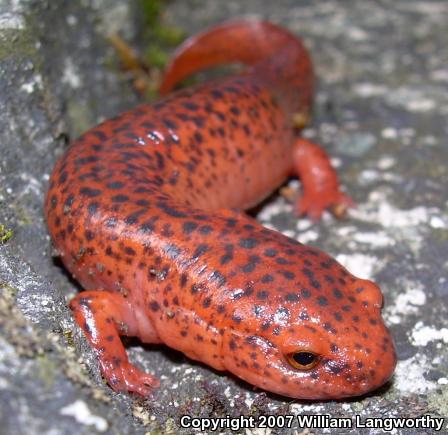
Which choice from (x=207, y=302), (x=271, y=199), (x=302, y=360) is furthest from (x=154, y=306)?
(x=271, y=199)

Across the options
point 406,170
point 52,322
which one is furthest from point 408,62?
point 52,322

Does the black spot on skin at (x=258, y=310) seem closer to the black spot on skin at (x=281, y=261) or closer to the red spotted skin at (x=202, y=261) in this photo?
the red spotted skin at (x=202, y=261)

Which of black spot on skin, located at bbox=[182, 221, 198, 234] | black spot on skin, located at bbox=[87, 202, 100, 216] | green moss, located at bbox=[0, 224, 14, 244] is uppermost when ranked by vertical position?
green moss, located at bbox=[0, 224, 14, 244]

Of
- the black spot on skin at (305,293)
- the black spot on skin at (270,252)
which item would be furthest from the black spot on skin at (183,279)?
the black spot on skin at (305,293)

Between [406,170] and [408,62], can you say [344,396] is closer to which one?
[406,170]

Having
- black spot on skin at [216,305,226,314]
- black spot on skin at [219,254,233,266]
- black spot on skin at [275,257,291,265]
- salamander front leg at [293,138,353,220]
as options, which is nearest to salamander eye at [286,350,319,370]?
black spot on skin at [216,305,226,314]

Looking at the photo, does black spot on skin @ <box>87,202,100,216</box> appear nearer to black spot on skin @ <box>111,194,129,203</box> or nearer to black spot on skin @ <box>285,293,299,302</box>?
black spot on skin @ <box>111,194,129,203</box>

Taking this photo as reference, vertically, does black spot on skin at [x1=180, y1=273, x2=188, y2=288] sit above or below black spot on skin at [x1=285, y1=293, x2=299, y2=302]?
above
